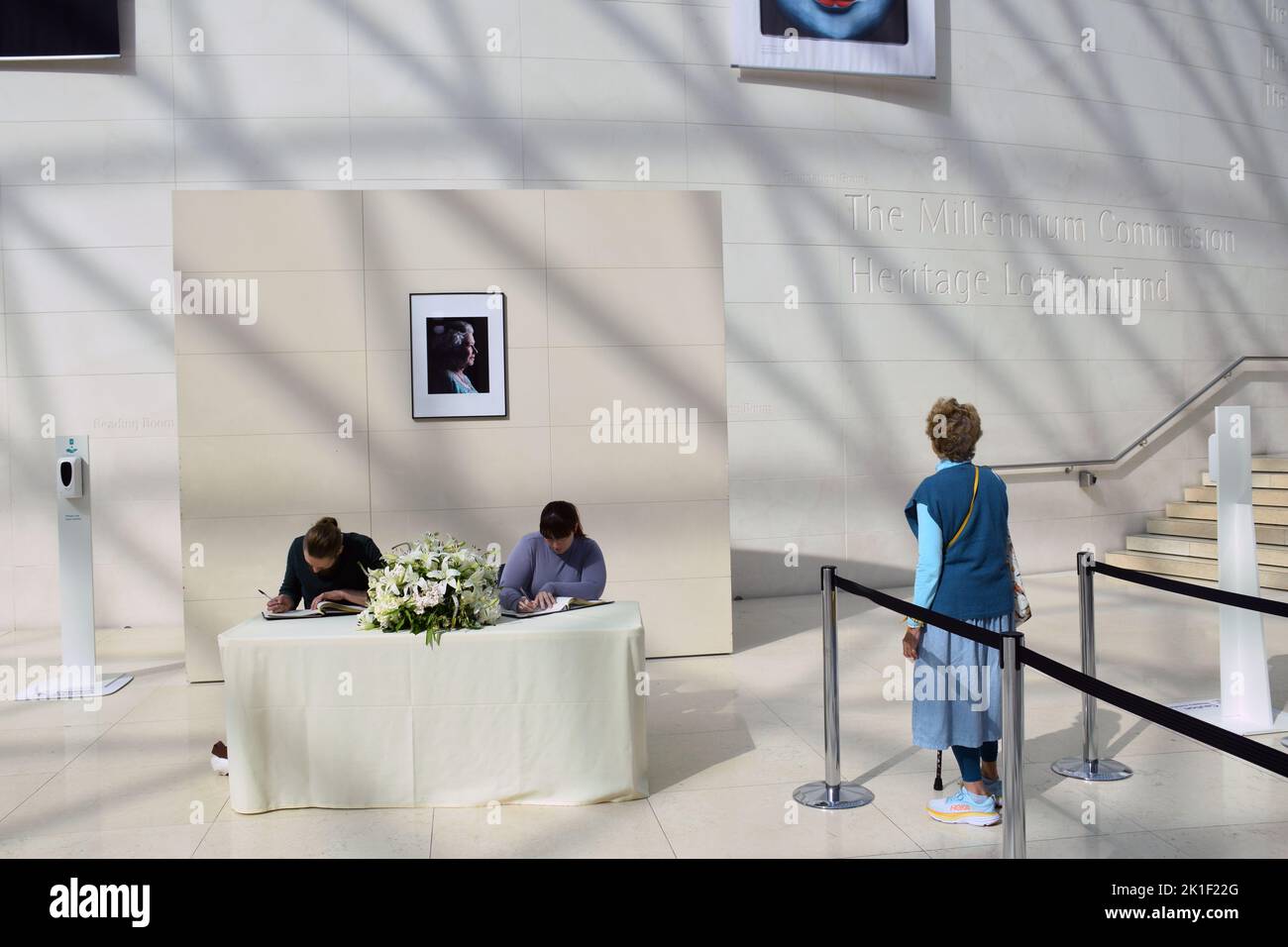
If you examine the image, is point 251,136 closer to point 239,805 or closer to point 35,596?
point 35,596

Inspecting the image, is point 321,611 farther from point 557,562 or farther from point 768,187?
point 768,187

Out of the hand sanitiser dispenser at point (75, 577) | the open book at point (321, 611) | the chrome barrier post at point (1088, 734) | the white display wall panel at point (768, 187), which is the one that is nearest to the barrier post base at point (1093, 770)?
the chrome barrier post at point (1088, 734)

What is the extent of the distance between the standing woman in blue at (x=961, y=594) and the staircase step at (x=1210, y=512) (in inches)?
270

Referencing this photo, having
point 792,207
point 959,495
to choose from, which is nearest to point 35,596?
point 792,207

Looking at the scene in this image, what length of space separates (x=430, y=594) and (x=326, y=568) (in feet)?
3.77

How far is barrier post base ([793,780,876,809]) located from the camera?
4.19m

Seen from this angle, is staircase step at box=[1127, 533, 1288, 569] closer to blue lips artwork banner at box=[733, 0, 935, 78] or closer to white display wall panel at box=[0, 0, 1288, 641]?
white display wall panel at box=[0, 0, 1288, 641]

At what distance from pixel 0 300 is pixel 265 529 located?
12.4ft

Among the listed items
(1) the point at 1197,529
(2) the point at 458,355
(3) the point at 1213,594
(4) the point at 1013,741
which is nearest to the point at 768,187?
(2) the point at 458,355

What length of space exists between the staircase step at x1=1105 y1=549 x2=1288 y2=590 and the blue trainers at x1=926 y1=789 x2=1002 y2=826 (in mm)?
6042

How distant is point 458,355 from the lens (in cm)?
683

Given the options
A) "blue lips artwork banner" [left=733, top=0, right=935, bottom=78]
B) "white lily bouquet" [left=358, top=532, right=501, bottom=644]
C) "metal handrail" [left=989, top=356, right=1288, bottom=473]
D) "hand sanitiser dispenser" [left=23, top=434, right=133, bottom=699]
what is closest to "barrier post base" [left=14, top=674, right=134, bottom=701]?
"hand sanitiser dispenser" [left=23, top=434, right=133, bottom=699]

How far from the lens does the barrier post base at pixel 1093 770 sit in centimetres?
448

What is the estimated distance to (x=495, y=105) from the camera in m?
8.98
